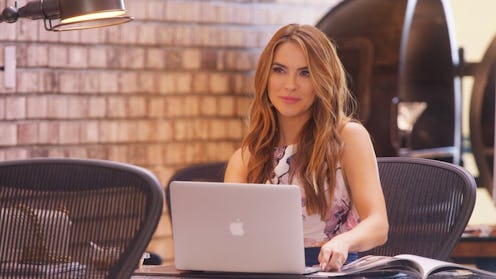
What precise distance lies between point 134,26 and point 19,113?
2.59ft

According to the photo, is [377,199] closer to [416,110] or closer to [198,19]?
[198,19]

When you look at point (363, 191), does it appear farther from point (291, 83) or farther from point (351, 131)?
point (291, 83)

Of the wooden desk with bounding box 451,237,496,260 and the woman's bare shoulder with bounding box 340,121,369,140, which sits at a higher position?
the woman's bare shoulder with bounding box 340,121,369,140

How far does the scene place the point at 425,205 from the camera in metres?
3.12

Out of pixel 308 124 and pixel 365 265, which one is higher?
pixel 308 124

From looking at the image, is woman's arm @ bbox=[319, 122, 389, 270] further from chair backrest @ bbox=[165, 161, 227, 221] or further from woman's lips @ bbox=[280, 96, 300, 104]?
chair backrest @ bbox=[165, 161, 227, 221]

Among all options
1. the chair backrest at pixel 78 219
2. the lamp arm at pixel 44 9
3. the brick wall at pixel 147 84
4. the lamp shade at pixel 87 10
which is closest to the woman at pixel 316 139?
the lamp shade at pixel 87 10

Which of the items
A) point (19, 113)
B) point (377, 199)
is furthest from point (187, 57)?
point (377, 199)

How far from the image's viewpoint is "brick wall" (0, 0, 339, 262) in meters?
4.72

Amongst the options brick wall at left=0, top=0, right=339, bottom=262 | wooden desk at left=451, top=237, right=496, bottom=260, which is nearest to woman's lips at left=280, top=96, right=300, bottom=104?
wooden desk at left=451, top=237, right=496, bottom=260

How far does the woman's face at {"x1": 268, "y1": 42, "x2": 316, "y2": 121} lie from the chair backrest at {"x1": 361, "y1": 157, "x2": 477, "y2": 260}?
382 mm

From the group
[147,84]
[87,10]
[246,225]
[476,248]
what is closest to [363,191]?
[246,225]

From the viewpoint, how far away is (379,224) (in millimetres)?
2863

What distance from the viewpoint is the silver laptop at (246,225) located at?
2.35 m
